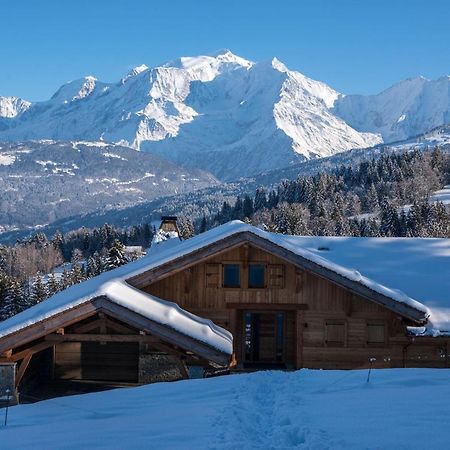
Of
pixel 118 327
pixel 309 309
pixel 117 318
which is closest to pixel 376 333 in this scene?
pixel 309 309

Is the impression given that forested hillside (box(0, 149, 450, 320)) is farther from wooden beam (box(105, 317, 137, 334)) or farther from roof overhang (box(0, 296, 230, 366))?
roof overhang (box(0, 296, 230, 366))

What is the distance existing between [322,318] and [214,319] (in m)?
3.26

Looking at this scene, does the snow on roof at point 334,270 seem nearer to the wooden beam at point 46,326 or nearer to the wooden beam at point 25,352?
the wooden beam at point 46,326

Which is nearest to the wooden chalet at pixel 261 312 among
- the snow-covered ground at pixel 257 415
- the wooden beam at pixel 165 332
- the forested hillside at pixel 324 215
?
the wooden beam at pixel 165 332

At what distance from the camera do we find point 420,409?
9.23 m

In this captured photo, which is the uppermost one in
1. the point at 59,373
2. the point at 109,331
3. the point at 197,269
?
the point at 197,269

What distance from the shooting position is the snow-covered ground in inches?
326

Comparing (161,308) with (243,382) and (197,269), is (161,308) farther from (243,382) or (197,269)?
(243,382)

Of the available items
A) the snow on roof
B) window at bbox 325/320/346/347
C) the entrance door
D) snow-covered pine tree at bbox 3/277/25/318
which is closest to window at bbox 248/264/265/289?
the snow on roof

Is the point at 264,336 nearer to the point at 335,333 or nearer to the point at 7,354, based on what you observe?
the point at 335,333

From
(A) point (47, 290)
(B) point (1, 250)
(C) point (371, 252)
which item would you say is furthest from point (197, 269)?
(B) point (1, 250)

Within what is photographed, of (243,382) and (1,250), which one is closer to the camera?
(243,382)

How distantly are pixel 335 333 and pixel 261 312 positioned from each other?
2349 mm

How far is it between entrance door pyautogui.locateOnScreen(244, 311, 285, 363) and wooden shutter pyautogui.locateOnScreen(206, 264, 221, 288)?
1762 millimetres
